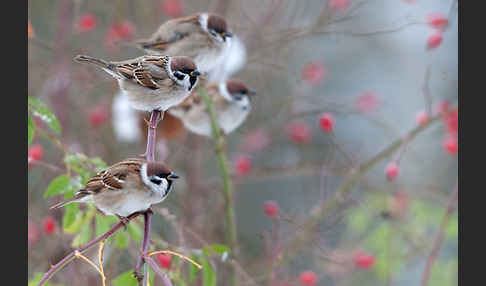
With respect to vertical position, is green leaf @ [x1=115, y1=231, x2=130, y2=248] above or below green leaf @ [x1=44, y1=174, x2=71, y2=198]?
below

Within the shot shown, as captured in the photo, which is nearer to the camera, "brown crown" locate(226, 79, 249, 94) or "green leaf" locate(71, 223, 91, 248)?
"green leaf" locate(71, 223, 91, 248)

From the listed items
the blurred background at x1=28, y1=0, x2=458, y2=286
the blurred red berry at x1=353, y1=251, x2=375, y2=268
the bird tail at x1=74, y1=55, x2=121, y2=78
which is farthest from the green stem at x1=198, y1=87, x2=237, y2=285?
the blurred red berry at x1=353, y1=251, x2=375, y2=268

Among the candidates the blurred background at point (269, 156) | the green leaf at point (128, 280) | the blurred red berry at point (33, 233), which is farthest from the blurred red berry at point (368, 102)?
the green leaf at point (128, 280)

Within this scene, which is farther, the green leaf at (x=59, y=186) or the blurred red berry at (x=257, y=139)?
the blurred red berry at (x=257, y=139)

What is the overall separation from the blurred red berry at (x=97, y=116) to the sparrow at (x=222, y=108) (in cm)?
77

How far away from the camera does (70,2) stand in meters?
3.60

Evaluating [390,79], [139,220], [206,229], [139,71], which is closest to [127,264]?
[206,229]

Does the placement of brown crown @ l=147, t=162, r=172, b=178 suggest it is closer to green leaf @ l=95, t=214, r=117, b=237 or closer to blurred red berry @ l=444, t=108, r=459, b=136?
green leaf @ l=95, t=214, r=117, b=237

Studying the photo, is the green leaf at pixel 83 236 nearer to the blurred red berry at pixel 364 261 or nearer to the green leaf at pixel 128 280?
the green leaf at pixel 128 280

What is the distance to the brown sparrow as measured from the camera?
5.14 ft

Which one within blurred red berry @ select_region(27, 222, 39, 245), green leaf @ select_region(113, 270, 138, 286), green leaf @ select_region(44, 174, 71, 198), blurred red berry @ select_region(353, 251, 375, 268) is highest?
blurred red berry @ select_region(353, 251, 375, 268)

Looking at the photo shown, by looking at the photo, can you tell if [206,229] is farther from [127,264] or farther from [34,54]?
[34,54]

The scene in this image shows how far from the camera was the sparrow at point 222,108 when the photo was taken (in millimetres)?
2881

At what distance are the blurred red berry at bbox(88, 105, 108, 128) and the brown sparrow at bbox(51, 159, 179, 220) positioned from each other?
1.92m
